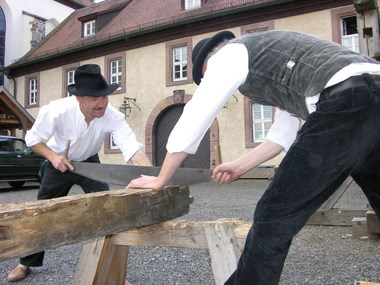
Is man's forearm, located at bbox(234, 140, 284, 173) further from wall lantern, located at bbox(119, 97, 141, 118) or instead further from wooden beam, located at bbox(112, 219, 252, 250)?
wall lantern, located at bbox(119, 97, 141, 118)

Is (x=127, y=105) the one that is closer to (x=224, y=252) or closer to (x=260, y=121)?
(x=260, y=121)

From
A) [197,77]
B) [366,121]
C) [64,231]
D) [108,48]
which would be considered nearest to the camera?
[366,121]

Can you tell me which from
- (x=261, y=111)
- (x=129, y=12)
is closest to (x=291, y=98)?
(x=261, y=111)

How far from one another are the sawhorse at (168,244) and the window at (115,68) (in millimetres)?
14955

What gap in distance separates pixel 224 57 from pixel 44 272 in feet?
9.99

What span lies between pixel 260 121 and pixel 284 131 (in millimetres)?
12210

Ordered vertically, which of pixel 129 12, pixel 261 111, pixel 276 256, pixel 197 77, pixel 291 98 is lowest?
pixel 276 256

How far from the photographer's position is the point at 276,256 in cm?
161

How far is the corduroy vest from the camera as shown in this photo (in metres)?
1.68

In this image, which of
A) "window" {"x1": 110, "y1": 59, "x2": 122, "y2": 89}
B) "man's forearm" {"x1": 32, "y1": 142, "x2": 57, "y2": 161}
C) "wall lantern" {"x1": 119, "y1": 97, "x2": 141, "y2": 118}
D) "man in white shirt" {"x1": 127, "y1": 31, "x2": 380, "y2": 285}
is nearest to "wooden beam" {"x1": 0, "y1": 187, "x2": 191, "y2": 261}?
"man in white shirt" {"x1": 127, "y1": 31, "x2": 380, "y2": 285}

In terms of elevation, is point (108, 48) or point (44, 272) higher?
point (108, 48)

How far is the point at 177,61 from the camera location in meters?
16.0

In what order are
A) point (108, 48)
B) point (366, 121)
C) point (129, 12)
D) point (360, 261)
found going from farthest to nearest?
1. point (129, 12)
2. point (108, 48)
3. point (360, 261)
4. point (366, 121)

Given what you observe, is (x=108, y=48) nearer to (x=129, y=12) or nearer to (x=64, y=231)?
(x=129, y=12)
